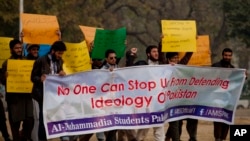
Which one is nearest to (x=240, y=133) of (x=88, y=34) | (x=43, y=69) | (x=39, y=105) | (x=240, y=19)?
(x=43, y=69)

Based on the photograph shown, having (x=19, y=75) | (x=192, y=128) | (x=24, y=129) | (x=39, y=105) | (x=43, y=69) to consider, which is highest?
(x=43, y=69)

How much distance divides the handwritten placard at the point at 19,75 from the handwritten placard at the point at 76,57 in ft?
2.25

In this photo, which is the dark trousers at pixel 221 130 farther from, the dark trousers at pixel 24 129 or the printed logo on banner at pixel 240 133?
the printed logo on banner at pixel 240 133

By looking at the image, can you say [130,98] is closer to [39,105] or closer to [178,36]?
[39,105]

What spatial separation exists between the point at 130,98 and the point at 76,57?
1.47 metres

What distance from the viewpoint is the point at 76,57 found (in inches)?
435

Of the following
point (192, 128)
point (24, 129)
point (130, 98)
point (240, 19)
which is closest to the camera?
point (130, 98)

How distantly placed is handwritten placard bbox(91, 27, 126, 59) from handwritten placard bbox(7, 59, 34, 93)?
45.3 inches

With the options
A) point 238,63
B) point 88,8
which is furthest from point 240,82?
point 238,63

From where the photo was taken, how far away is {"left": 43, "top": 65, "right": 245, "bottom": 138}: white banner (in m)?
9.59

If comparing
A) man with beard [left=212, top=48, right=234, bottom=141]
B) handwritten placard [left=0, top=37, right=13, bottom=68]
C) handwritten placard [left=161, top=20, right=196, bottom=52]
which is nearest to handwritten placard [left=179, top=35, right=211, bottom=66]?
handwritten placard [left=161, top=20, right=196, bottom=52]

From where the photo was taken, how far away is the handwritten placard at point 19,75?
1053 centimetres

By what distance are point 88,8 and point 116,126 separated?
1076 inches

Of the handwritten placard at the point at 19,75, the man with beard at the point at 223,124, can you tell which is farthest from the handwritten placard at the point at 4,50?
the man with beard at the point at 223,124
